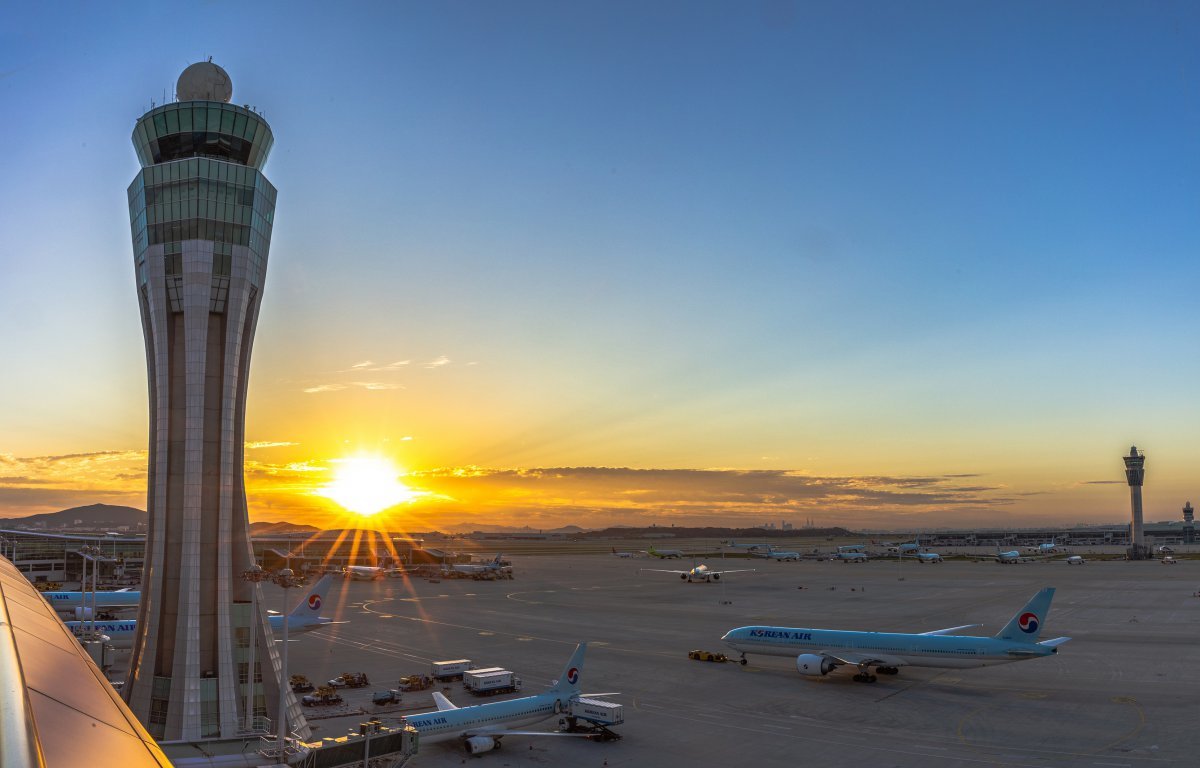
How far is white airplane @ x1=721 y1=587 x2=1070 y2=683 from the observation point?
2361 inches

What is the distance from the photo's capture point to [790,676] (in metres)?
67.2

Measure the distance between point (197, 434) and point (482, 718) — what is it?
2401cm

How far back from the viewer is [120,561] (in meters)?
152

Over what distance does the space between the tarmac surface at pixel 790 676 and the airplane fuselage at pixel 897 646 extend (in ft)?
6.49

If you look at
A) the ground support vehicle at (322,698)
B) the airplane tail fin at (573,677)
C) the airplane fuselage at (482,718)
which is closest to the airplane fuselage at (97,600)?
the ground support vehicle at (322,698)

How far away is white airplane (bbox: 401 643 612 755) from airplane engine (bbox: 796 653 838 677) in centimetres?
2332

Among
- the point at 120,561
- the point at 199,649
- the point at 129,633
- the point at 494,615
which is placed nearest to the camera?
the point at 199,649

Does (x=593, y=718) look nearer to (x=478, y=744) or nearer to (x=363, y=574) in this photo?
(x=478, y=744)

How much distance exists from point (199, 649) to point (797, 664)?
45.6 m

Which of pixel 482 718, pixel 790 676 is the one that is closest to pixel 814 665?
pixel 790 676

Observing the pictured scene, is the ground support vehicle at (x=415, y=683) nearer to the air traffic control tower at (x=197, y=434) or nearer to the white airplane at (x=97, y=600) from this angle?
the air traffic control tower at (x=197, y=434)

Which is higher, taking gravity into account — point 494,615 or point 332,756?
point 332,756

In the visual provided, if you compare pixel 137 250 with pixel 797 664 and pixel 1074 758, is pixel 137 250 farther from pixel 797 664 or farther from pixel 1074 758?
pixel 1074 758

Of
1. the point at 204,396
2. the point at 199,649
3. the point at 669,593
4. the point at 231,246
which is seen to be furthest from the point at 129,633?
the point at 669,593
